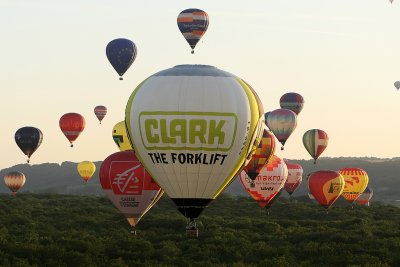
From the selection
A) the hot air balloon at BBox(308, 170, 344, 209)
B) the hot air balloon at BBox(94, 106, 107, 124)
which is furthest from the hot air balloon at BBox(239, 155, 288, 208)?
the hot air balloon at BBox(94, 106, 107, 124)

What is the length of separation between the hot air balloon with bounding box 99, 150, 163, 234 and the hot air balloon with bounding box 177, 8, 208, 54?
1731cm

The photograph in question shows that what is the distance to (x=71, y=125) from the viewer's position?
253ft

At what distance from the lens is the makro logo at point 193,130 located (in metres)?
33.1

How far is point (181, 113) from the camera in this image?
33.2 m

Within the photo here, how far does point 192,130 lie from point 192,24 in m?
26.6

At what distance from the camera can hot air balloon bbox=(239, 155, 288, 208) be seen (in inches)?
2308

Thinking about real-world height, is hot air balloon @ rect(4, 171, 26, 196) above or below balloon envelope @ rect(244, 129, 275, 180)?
below

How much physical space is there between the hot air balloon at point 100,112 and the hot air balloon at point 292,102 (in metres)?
23.0

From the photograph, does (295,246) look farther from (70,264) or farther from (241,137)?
(241,137)

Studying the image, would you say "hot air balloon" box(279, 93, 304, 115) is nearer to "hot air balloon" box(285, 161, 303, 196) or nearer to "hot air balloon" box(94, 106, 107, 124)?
"hot air balloon" box(285, 161, 303, 196)

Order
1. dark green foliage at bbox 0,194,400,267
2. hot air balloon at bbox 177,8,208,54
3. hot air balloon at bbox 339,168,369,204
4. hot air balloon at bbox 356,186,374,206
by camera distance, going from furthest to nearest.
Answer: hot air balloon at bbox 356,186,374,206, hot air balloon at bbox 339,168,369,204, hot air balloon at bbox 177,8,208,54, dark green foliage at bbox 0,194,400,267

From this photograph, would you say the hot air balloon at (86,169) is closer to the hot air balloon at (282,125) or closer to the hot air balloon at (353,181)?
the hot air balloon at (353,181)

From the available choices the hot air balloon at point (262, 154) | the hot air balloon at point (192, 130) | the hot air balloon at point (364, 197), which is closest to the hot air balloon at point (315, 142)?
the hot air balloon at point (262, 154)

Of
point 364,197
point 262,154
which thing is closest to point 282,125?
point 262,154
